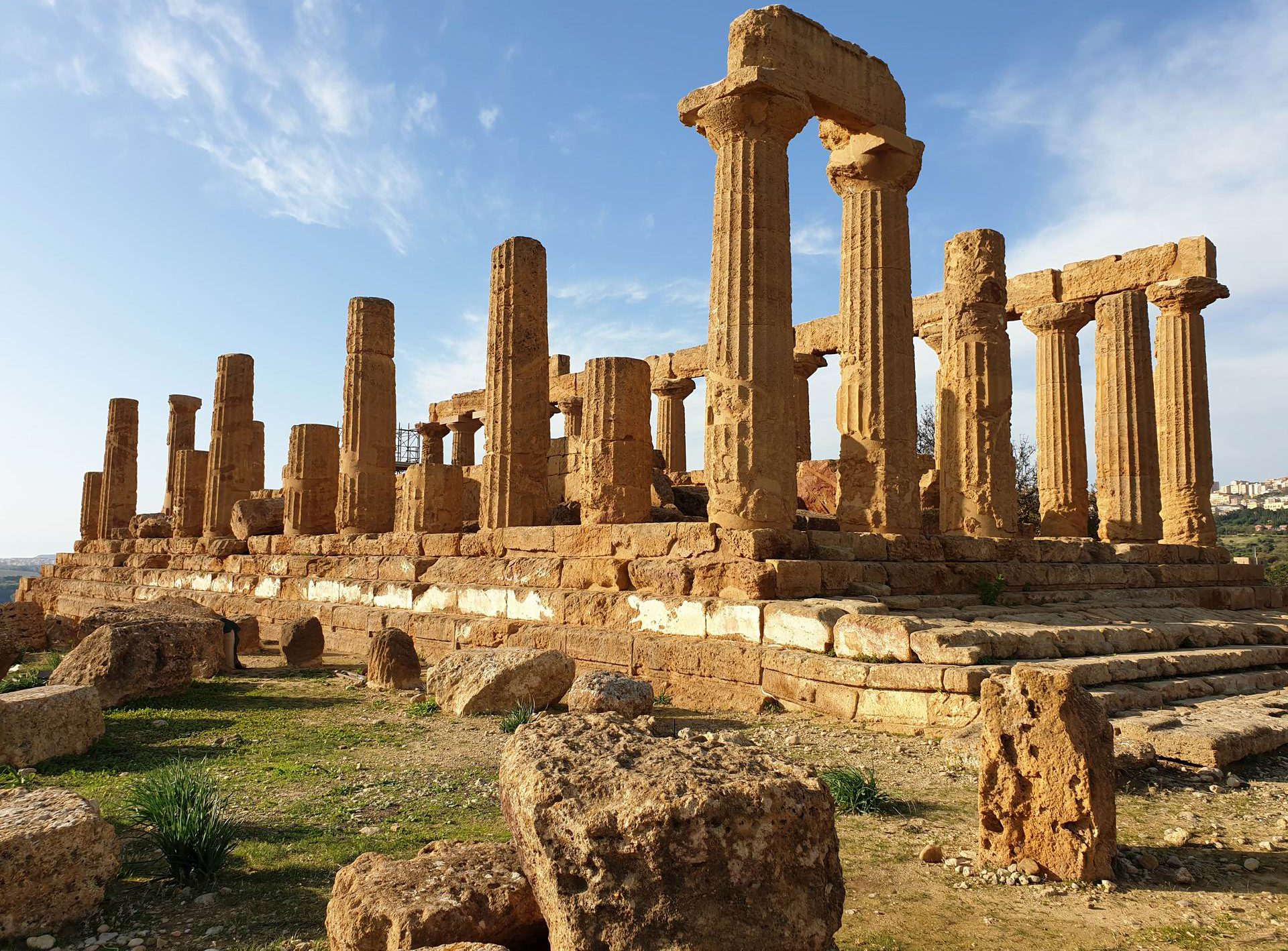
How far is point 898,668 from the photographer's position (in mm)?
7219

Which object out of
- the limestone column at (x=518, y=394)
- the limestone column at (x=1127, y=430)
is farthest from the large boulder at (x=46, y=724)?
the limestone column at (x=1127, y=430)

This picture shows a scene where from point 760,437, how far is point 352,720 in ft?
16.5

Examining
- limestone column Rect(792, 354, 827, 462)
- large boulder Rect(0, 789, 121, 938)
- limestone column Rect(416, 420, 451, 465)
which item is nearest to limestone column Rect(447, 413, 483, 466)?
limestone column Rect(416, 420, 451, 465)

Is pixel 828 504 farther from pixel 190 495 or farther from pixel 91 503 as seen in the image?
pixel 91 503

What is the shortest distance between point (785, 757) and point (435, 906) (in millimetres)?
1275

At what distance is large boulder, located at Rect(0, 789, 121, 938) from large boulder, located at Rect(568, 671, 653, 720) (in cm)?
371

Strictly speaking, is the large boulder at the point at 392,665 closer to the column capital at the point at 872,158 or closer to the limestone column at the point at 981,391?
the column capital at the point at 872,158

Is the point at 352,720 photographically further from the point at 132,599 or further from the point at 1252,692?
the point at 132,599

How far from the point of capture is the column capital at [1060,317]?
Result: 55.1ft

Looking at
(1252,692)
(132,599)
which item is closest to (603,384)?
(1252,692)

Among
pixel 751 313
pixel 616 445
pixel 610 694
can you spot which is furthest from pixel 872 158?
pixel 610 694

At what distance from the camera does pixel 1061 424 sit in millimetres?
16531

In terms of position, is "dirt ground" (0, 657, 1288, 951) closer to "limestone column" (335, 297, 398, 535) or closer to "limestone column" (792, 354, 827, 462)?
"limestone column" (335, 297, 398, 535)

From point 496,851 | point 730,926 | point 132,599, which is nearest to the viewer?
point 730,926
